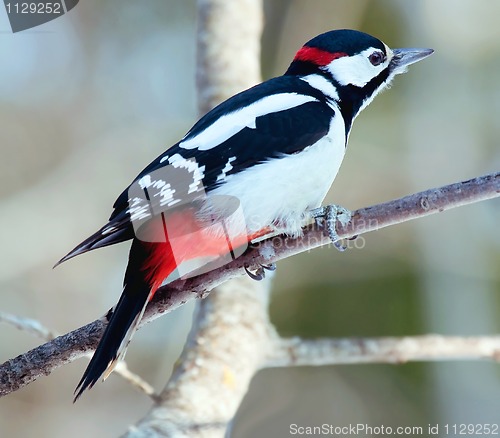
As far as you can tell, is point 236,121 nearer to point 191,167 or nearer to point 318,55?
point 191,167

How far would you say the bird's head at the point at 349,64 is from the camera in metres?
2.66

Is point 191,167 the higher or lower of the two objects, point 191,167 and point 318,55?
the lower

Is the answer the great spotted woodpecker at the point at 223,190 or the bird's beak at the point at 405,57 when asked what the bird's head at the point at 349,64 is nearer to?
the bird's beak at the point at 405,57

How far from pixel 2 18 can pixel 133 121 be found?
1162 mm

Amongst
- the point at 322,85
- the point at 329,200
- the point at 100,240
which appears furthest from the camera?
the point at 329,200

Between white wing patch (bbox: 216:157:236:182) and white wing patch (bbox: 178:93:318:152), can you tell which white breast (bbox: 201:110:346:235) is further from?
white wing patch (bbox: 178:93:318:152)

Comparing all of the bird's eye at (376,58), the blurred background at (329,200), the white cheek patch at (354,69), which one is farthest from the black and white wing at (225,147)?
the blurred background at (329,200)

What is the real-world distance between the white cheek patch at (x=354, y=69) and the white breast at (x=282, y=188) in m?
0.50

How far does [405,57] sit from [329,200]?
211 centimetres

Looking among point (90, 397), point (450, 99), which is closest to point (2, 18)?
point (90, 397)

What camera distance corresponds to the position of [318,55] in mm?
2701

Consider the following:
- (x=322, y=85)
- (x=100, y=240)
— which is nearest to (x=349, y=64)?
(x=322, y=85)

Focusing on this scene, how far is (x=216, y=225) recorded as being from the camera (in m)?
2.14

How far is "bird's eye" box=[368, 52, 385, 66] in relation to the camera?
2725mm
